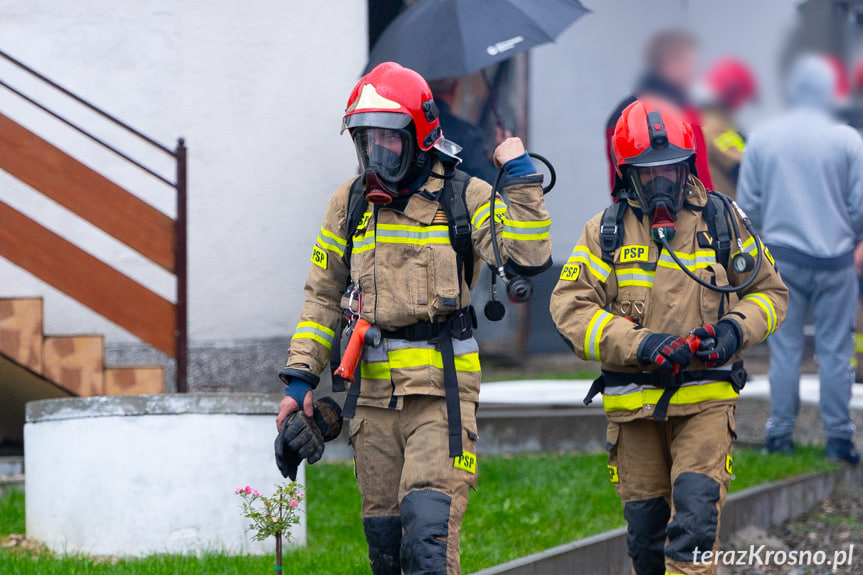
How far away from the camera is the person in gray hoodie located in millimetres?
7352

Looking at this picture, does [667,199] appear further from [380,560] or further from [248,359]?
[248,359]

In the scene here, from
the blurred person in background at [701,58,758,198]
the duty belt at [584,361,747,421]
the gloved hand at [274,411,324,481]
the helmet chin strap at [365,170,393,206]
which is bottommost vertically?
the gloved hand at [274,411,324,481]

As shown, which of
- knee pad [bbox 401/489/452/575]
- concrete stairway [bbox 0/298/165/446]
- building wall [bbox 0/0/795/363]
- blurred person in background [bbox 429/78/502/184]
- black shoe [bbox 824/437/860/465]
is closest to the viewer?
knee pad [bbox 401/489/452/575]

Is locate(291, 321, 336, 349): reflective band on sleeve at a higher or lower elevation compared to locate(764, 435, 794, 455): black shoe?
higher

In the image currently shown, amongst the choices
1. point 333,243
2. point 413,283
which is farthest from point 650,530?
point 333,243

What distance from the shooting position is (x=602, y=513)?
20.8 feet

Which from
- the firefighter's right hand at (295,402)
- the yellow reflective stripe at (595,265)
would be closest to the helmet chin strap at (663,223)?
the yellow reflective stripe at (595,265)

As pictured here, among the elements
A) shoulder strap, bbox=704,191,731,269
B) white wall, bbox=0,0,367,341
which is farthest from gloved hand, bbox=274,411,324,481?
white wall, bbox=0,0,367,341

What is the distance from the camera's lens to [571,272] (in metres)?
4.53

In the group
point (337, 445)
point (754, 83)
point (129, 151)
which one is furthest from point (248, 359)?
point (754, 83)

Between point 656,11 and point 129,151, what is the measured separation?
3891 millimetres

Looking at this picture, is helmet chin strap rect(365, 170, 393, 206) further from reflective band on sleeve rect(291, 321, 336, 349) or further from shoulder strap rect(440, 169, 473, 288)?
reflective band on sleeve rect(291, 321, 336, 349)

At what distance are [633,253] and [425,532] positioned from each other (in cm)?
135

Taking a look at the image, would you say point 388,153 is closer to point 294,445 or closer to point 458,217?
point 458,217
